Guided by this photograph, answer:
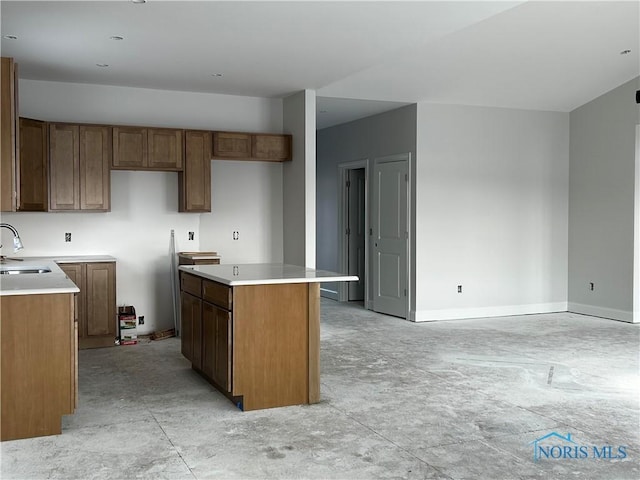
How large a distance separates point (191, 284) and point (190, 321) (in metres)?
0.31

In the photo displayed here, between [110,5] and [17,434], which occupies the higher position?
[110,5]

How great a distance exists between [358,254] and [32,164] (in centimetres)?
516

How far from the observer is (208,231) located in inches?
295

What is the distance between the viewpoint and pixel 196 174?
7.08 meters

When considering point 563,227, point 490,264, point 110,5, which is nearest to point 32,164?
point 110,5

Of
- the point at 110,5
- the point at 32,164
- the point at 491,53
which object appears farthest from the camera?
the point at 491,53

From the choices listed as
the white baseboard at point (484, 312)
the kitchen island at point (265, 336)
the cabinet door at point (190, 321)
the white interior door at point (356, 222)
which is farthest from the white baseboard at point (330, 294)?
the kitchen island at point (265, 336)

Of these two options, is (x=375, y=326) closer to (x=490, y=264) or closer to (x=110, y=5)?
(x=490, y=264)

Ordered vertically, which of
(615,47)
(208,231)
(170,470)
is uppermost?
(615,47)

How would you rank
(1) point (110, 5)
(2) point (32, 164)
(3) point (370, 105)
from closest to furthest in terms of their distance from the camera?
(1) point (110, 5) → (2) point (32, 164) → (3) point (370, 105)

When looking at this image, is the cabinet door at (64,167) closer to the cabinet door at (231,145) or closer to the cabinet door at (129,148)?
the cabinet door at (129,148)

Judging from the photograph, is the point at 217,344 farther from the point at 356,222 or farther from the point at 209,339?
the point at 356,222

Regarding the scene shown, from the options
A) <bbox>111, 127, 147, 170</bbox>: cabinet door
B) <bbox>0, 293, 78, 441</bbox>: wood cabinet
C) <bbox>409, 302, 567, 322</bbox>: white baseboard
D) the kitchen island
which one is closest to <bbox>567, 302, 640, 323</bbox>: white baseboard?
<bbox>409, 302, 567, 322</bbox>: white baseboard

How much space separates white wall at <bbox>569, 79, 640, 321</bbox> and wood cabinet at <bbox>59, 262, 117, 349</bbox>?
5.96m
